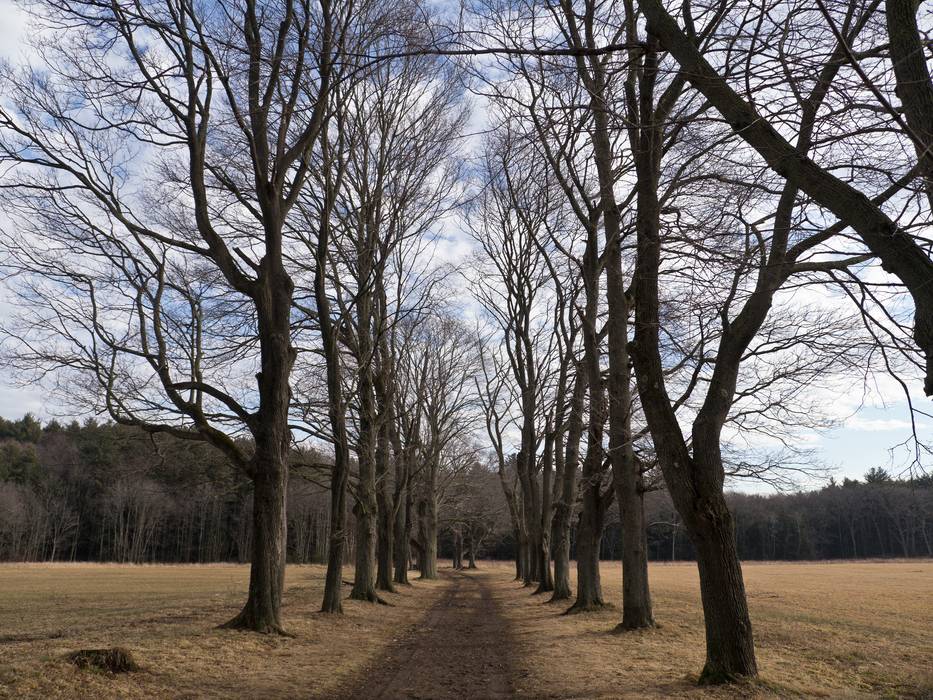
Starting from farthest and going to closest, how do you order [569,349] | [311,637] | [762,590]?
[762,590]
[569,349]
[311,637]

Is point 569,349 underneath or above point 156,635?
above

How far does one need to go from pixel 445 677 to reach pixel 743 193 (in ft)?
20.8

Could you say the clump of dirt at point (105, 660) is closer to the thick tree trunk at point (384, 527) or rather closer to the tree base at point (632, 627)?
the tree base at point (632, 627)

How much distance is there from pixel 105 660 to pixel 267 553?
4138 mm

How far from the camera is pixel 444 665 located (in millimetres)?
9180

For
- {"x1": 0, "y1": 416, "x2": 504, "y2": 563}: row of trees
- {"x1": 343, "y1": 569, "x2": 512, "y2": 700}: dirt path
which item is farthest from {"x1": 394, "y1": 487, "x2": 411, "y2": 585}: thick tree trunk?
{"x1": 0, "y1": 416, "x2": 504, "y2": 563}: row of trees

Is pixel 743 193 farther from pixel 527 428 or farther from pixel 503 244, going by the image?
pixel 527 428

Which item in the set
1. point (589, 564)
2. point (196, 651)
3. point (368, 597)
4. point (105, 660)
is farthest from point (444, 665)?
point (368, 597)

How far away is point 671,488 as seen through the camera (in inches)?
316

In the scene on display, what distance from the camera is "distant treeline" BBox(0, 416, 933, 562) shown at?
68375 mm

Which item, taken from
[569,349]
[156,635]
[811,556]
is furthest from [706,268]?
[811,556]

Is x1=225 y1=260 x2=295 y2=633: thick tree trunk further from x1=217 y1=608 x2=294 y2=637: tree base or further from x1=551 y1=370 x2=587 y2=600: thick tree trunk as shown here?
x1=551 y1=370 x2=587 y2=600: thick tree trunk

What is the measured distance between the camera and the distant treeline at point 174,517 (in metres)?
68.4

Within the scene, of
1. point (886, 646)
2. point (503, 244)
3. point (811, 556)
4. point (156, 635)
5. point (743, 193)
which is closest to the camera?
point (743, 193)
